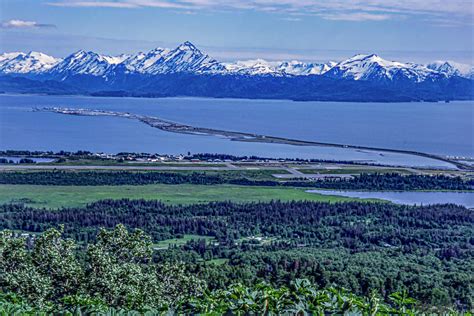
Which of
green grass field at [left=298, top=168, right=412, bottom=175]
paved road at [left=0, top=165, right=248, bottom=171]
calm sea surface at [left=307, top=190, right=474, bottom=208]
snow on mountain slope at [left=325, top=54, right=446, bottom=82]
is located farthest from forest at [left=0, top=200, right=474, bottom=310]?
snow on mountain slope at [left=325, top=54, right=446, bottom=82]

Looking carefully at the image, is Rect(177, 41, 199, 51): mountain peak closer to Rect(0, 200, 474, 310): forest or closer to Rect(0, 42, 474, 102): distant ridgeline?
Rect(0, 42, 474, 102): distant ridgeline

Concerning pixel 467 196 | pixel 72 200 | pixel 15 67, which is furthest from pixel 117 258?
pixel 15 67

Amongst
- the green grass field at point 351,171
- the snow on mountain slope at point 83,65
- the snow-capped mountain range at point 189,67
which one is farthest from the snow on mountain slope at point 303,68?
the green grass field at point 351,171

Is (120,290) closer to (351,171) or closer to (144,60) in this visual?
(351,171)

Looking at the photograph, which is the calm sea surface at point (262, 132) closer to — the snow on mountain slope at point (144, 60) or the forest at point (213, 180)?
the forest at point (213, 180)

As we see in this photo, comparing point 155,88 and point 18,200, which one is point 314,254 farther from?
point 155,88

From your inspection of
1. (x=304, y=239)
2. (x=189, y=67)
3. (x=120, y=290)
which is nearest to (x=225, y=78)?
(x=189, y=67)
